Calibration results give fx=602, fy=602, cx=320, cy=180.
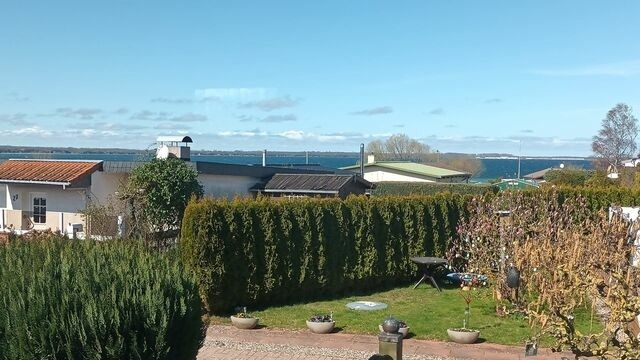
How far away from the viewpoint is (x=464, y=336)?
417 inches

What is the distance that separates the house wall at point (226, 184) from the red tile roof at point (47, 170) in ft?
12.8

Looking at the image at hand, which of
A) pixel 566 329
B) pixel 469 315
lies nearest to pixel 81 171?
pixel 469 315

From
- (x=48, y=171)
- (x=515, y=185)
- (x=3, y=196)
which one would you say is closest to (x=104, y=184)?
(x=48, y=171)

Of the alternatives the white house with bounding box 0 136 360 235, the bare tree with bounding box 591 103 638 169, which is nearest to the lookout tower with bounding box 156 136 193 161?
the white house with bounding box 0 136 360 235

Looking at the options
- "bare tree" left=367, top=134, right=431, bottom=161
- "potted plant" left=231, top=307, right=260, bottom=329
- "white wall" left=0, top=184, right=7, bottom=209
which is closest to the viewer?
"potted plant" left=231, top=307, right=260, bottom=329

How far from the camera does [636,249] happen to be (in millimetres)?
13484

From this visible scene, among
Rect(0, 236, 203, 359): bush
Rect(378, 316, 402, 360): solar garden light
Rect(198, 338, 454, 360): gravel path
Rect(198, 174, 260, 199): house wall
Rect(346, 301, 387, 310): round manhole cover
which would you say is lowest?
Rect(198, 338, 454, 360): gravel path

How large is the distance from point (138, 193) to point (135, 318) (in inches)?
520

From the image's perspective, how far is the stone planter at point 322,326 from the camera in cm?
1132

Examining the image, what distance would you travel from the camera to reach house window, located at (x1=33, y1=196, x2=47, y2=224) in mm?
22328

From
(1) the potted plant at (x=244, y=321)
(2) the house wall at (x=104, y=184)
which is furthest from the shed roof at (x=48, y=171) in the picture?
(1) the potted plant at (x=244, y=321)

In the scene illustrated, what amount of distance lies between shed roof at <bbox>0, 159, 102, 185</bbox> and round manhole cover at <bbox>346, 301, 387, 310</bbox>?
12.1 m

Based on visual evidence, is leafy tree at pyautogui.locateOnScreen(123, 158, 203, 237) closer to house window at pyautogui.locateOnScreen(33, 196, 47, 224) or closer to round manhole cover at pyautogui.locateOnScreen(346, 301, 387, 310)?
house window at pyautogui.locateOnScreen(33, 196, 47, 224)

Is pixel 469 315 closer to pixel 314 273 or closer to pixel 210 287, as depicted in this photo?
pixel 314 273
